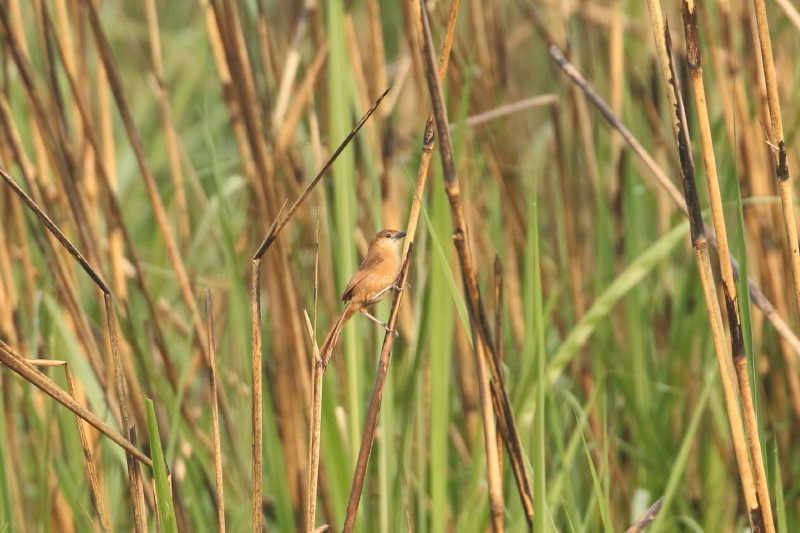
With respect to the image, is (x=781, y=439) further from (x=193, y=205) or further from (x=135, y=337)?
(x=193, y=205)

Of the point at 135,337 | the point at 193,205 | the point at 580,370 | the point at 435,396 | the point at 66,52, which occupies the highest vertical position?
the point at 66,52

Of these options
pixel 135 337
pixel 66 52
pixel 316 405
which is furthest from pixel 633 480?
pixel 66 52

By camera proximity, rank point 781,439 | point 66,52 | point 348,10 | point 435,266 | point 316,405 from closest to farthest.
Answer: point 316,405 < point 435,266 < point 66,52 < point 348,10 < point 781,439

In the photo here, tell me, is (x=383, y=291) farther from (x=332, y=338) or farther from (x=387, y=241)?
(x=387, y=241)

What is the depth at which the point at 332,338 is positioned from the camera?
3.77ft

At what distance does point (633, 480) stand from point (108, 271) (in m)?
1.21

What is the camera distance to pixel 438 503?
1.35 metres

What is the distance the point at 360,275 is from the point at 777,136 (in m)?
0.56

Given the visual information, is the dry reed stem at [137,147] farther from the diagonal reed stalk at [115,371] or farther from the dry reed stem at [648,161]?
the dry reed stem at [648,161]

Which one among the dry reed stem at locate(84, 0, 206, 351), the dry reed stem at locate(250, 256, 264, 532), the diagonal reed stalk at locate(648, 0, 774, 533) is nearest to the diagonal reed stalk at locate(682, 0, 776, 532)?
the diagonal reed stalk at locate(648, 0, 774, 533)

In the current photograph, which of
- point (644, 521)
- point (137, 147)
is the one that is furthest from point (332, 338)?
point (137, 147)

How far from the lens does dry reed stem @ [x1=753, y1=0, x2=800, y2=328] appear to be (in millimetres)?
1089

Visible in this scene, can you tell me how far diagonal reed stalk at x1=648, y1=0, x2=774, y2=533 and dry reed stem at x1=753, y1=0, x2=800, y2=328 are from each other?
0.30 ft

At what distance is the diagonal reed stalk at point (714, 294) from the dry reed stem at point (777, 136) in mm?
91
